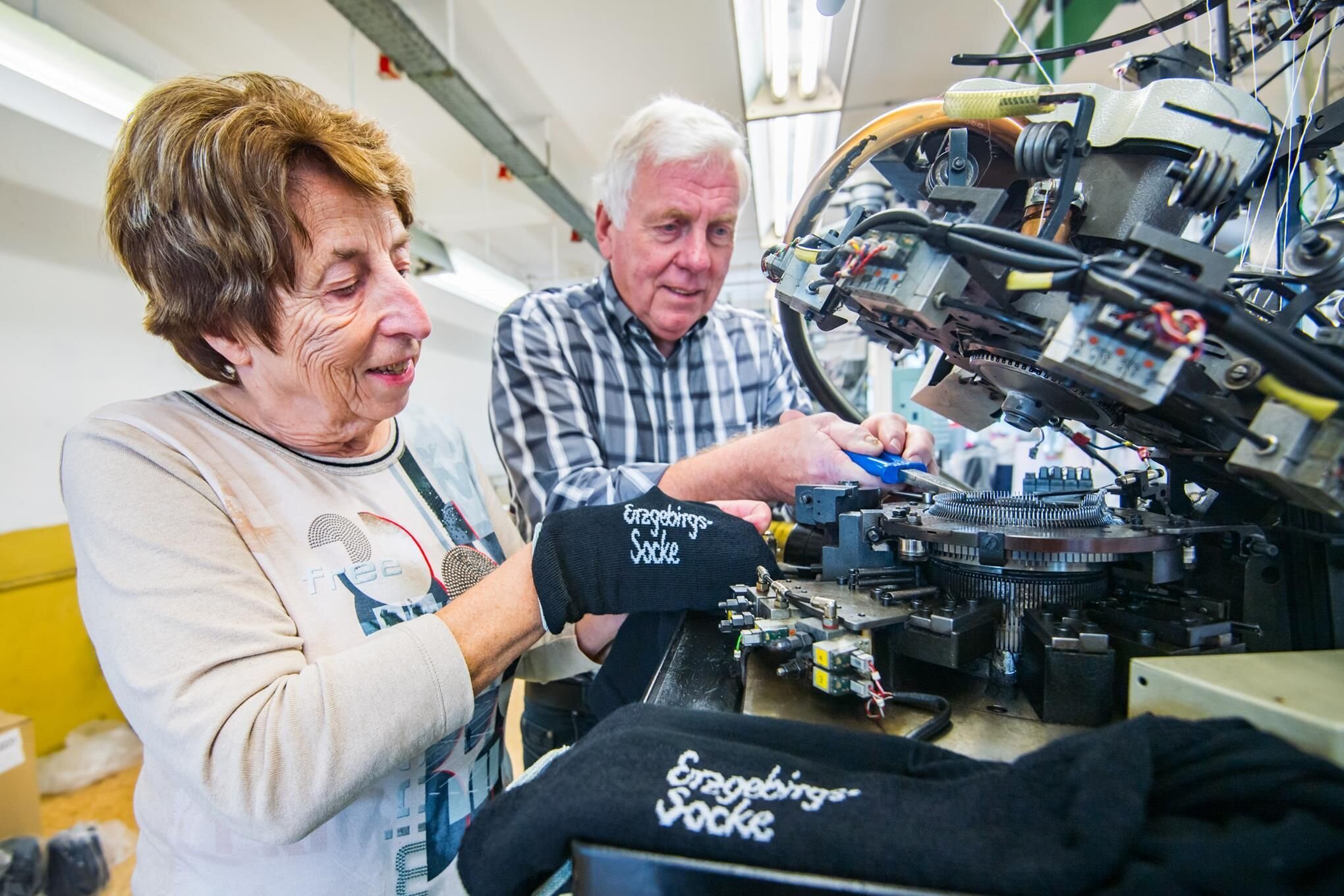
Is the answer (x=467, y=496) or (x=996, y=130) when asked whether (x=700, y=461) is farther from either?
(x=996, y=130)

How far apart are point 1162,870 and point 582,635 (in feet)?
3.08

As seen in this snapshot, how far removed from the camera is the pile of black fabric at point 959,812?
0.35m

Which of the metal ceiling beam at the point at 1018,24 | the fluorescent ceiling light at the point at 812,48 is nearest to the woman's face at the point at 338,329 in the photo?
the fluorescent ceiling light at the point at 812,48

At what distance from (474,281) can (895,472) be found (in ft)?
14.8

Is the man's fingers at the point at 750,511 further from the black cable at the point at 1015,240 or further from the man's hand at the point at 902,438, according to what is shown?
the black cable at the point at 1015,240

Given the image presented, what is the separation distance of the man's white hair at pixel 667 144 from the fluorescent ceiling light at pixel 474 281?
9.24 ft

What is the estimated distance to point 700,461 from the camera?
45.6 inches

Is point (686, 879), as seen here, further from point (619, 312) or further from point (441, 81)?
point (441, 81)

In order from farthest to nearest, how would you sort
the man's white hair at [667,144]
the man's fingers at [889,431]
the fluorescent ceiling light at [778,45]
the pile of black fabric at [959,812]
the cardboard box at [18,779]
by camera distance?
the cardboard box at [18,779] → the fluorescent ceiling light at [778,45] → the man's white hair at [667,144] → the man's fingers at [889,431] → the pile of black fabric at [959,812]

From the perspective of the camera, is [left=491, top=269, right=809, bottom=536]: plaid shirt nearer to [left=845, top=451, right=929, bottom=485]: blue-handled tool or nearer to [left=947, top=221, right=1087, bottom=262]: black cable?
[left=845, top=451, right=929, bottom=485]: blue-handled tool

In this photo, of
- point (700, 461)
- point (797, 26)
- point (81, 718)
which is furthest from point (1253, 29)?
point (81, 718)

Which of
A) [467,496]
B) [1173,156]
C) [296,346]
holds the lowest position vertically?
[467,496]

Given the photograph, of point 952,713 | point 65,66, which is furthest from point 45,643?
point 952,713

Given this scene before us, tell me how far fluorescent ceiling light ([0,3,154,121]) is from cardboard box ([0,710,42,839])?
2.02 meters
